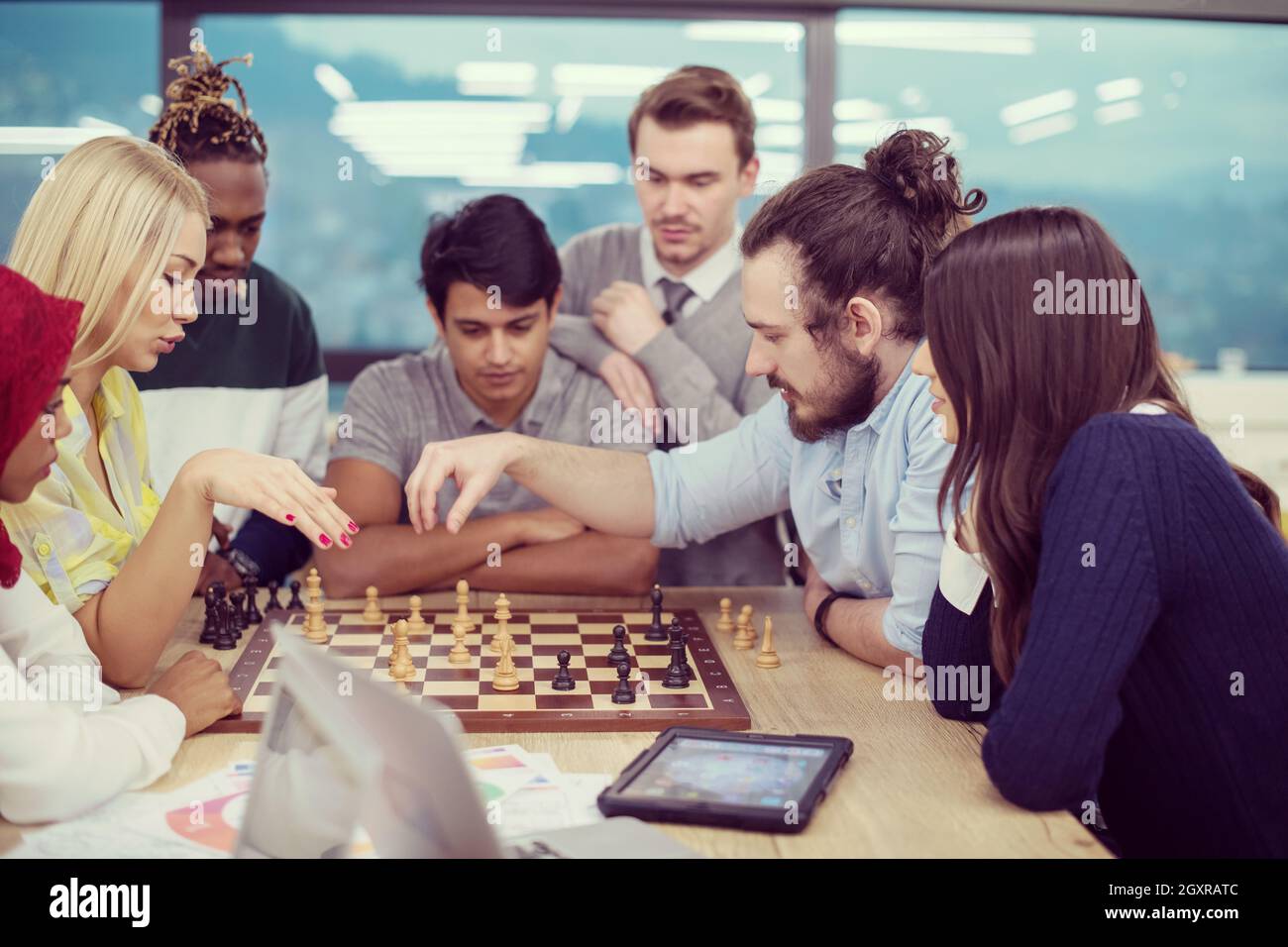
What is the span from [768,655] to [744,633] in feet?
Result: 0.42

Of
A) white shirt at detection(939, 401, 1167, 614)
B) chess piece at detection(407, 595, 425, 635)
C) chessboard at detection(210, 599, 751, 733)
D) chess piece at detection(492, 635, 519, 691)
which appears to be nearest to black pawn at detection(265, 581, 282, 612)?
chessboard at detection(210, 599, 751, 733)

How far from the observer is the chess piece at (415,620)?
2.16 meters

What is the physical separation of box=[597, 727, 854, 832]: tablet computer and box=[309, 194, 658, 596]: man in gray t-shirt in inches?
35.0

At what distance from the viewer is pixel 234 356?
9.46ft

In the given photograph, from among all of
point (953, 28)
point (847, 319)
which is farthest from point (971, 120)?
point (847, 319)

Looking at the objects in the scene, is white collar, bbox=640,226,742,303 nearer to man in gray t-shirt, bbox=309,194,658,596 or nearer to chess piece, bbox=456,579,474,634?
man in gray t-shirt, bbox=309,194,658,596

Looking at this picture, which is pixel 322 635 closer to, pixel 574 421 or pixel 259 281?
pixel 574 421

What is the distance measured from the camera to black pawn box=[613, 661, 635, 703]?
180 cm

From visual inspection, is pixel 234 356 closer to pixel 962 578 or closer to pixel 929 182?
pixel 929 182

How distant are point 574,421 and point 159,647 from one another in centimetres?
124

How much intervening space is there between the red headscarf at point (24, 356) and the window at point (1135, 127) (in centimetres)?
356

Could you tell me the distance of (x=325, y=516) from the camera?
1819 millimetres

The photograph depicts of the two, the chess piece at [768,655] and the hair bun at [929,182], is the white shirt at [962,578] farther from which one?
the hair bun at [929,182]

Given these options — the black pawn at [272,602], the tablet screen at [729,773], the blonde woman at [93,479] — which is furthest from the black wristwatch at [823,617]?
the black pawn at [272,602]
